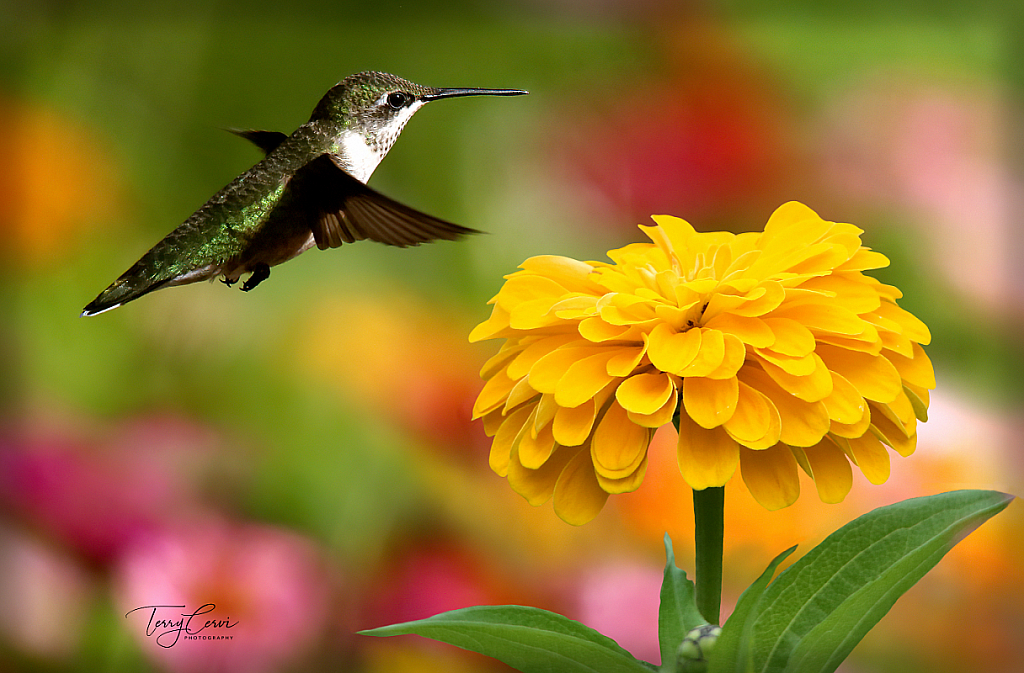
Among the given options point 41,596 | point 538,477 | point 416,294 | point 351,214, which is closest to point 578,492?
point 538,477

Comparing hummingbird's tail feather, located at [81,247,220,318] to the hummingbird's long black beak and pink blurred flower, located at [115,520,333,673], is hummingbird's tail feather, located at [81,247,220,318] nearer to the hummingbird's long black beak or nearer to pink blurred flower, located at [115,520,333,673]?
the hummingbird's long black beak

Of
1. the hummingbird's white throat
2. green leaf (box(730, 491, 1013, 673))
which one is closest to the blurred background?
the hummingbird's white throat

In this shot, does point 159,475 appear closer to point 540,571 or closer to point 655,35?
point 540,571

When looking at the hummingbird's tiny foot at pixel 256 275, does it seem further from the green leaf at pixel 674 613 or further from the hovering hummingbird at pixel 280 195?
the green leaf at pixel 674 613

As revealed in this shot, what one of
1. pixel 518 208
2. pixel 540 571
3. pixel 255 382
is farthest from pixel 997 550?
pixel 255 382

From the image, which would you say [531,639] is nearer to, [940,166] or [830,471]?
[830,471]
